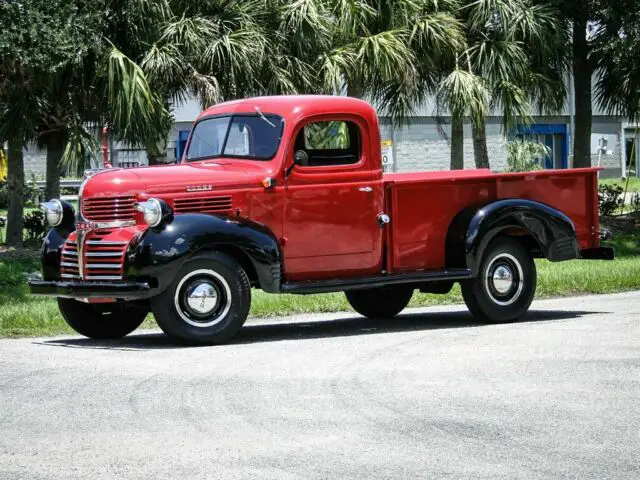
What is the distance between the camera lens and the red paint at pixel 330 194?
11383mm

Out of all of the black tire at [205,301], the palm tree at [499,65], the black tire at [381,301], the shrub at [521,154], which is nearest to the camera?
the black tire at [205,301]

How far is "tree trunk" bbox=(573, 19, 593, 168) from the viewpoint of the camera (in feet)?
91.7

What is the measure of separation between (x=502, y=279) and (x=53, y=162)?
1277cm

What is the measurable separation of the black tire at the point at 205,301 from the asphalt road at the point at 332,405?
22 cm

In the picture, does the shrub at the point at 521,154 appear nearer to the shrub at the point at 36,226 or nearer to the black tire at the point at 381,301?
the shrub at the point at 36,226

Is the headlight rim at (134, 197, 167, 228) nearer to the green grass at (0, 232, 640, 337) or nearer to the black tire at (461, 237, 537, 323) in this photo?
the green grass at (0, 232, 640, 337)

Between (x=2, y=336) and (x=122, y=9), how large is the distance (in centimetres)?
1057

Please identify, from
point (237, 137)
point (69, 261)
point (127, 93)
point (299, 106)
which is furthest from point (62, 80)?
point (69, 261)

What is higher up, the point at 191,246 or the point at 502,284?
the point at 191,246

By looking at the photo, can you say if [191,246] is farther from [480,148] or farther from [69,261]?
[480,148]

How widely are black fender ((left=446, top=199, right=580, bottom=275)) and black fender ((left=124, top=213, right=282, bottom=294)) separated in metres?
1.93

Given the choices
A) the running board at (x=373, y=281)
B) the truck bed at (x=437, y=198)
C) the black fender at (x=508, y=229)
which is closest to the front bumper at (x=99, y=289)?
the running board at (x=373, y=281)

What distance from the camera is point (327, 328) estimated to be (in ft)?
41.5

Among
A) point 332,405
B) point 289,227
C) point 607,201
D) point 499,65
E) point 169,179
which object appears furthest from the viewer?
point 607,201
